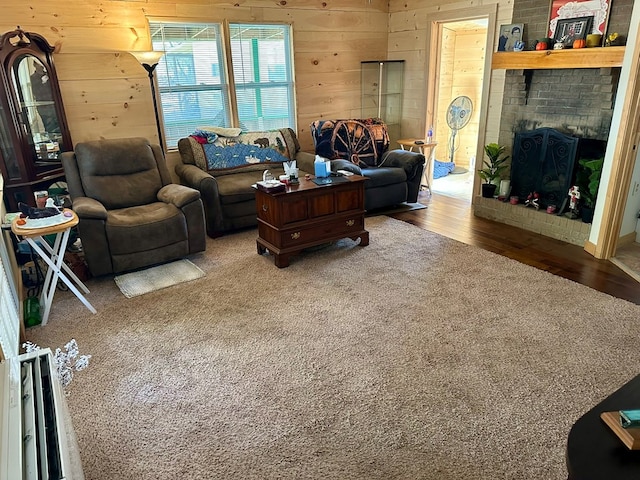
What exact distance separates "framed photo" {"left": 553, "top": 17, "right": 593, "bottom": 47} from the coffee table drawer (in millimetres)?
2255

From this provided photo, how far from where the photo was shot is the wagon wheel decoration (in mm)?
4980

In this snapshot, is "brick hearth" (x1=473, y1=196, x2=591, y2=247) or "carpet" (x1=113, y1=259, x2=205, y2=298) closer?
"carpet" (x1=113, y1=259, x2=205, y2=298)

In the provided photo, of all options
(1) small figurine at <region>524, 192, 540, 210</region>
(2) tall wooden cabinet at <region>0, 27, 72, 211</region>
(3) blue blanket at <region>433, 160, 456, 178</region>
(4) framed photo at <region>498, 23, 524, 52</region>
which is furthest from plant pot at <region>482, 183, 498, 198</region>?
(2) tall wooden cabinet at <region>0, 27, 72, 211</region>

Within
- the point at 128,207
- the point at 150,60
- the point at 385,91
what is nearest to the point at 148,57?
the point at 150,60

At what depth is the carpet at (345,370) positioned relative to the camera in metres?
1.80

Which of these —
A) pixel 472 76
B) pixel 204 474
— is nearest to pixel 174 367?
pixel 204 474

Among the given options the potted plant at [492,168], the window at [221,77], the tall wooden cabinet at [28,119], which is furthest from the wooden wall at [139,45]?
the potted plant at [492,168]

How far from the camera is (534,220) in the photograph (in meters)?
4.18

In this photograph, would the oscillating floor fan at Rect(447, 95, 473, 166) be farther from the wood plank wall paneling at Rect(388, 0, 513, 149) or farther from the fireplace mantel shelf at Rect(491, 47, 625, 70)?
the fireplace mantel shelf at Rect(491, 47, 625, 70)

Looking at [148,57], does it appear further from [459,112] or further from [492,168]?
[459,112]

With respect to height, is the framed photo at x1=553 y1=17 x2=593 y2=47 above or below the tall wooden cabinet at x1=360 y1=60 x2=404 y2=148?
above

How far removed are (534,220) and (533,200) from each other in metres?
0.20

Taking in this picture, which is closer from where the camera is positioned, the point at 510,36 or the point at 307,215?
the point at 307,215

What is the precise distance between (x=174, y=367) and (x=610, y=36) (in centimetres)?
382
